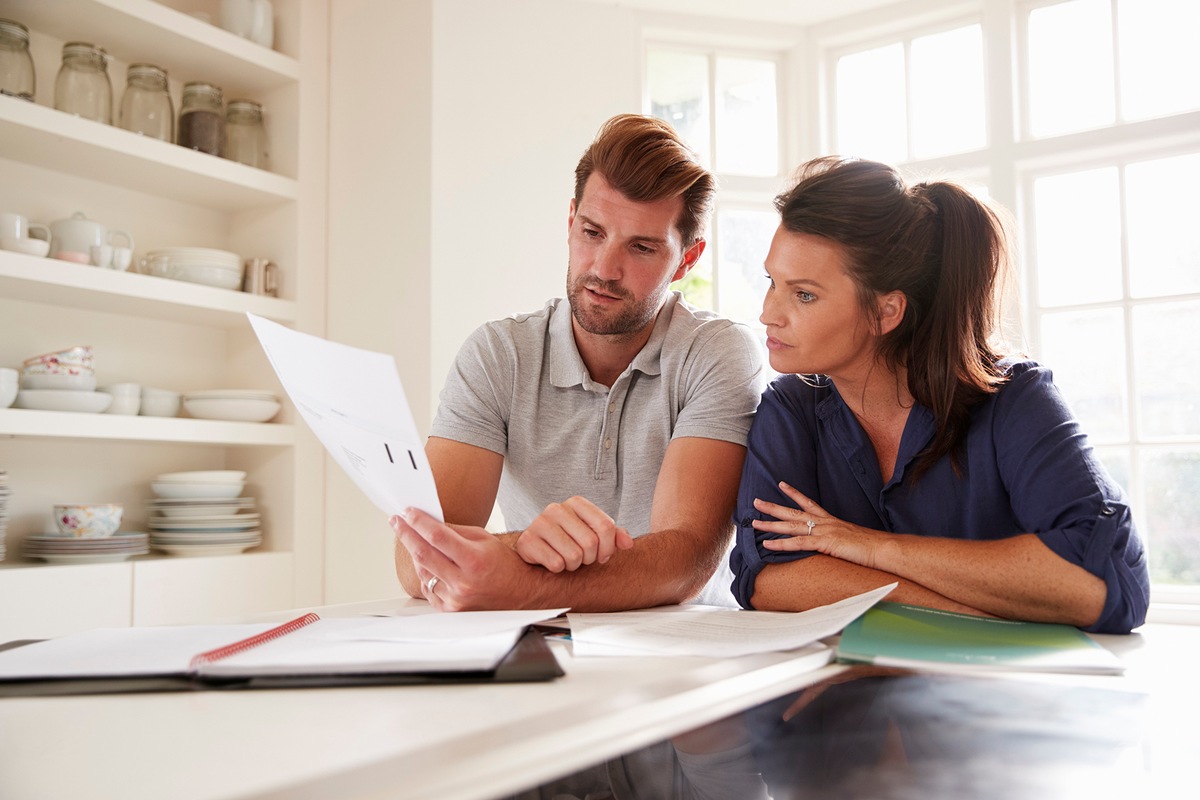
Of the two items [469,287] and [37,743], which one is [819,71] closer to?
[469,287]

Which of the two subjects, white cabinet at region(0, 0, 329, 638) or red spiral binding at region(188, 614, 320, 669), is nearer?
red spiral binding at region(188, 614, 320, 669)

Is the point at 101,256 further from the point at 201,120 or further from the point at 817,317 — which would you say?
the point at 817,317

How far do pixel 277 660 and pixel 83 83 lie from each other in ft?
8.24

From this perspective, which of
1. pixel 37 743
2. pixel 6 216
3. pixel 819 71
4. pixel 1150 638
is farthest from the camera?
pixel 819 71

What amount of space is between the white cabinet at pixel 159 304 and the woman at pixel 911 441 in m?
1.94

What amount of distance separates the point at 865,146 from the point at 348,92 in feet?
6.30

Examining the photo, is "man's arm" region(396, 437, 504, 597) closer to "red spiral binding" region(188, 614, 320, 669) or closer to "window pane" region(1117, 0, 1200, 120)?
"red spiral binding" region(188, 614, 320, 669)

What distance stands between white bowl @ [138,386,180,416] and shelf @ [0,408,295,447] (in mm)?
26

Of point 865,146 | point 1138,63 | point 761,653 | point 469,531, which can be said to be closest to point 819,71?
point 865,146

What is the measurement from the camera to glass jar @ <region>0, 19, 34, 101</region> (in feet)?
7.80

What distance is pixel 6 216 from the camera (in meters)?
2.36

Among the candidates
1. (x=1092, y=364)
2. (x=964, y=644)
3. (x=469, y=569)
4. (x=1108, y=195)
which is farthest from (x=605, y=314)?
(x=1108, y=195)

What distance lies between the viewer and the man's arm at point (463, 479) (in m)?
1.51

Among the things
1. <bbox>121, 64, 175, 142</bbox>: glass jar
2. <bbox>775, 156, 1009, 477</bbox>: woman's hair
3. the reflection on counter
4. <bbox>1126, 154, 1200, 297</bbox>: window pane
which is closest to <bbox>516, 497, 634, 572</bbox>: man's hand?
the reflection on counter
